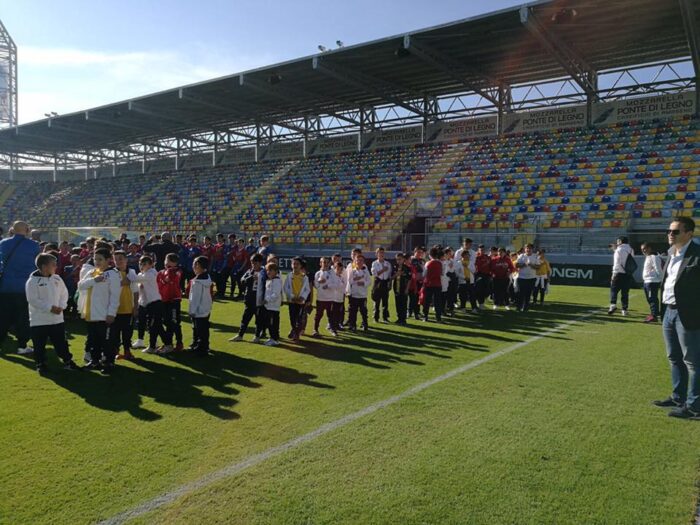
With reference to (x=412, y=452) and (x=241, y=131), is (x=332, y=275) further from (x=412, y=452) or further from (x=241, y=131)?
(x=241, y=131)

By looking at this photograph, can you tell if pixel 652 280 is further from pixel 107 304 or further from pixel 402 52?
pixel 402 52

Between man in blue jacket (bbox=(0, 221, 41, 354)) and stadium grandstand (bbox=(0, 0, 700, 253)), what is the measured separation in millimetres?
15548

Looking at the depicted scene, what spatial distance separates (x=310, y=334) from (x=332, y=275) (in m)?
1.18

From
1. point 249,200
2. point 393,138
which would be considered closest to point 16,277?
point 249,200

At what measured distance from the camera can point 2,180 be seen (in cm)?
5088

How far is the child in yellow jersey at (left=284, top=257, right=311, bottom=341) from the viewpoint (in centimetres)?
898

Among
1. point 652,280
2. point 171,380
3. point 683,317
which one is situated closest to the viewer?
point 683,317

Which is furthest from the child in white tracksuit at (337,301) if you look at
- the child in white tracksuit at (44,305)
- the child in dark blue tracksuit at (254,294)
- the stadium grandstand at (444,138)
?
the stadium grandstand at (444,138)

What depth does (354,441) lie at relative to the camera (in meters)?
4.50

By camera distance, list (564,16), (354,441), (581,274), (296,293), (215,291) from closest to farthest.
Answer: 1. (354,441)
2. (215,291)
3. (296,293)
4. (581,274)
5. (564,16)

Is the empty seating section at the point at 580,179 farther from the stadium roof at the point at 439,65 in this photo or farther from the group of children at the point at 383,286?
the group of children at the point at 383,286

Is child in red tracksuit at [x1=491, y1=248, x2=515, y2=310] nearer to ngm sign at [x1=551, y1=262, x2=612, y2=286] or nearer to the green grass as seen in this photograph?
the green grass

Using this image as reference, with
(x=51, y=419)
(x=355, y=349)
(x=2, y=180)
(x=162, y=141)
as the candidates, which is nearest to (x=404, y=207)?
(x=355, y=349)

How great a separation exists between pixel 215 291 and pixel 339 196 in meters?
21.3
